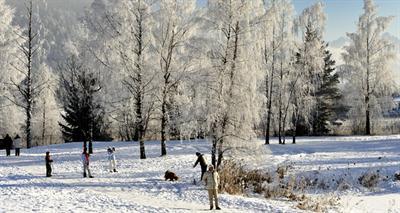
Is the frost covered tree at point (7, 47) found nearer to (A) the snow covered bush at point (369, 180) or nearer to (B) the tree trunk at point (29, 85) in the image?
(B) the tree trunk at point (29, 85)

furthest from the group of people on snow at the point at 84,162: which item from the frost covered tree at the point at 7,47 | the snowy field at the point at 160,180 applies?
the frost covered tree at the point at 7,47

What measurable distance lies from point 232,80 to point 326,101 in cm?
2908

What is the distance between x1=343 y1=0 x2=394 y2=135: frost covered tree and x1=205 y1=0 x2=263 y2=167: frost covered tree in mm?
26985

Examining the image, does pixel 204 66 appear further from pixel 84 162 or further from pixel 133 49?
pixel 84 162

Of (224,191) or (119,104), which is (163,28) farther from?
(224,191)

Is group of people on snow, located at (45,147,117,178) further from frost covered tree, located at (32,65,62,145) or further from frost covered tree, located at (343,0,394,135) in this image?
frost covered tree, located at (32,65,62,145)

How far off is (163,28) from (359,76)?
25.7 meters

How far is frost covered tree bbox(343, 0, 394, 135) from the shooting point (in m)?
45.1

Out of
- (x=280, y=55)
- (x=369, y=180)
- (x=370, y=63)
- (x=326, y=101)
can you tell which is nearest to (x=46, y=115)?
(x=326, y=101)

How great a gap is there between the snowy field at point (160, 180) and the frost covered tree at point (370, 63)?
10075mm

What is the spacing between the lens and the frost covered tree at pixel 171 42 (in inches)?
1109

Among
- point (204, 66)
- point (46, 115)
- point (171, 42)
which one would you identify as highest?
point (171, 42)

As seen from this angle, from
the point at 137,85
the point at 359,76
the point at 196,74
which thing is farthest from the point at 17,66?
the point at 359,76

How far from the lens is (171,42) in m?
28.6
